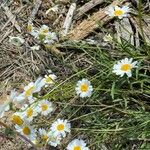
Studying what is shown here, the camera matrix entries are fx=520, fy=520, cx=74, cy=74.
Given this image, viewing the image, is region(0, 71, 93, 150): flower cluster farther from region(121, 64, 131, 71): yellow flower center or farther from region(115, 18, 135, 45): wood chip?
region(115, 18, 135, 45): wood chip

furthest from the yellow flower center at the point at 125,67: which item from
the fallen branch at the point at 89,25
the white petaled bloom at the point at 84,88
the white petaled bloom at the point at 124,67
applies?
the fallen branch at the point at 89,25

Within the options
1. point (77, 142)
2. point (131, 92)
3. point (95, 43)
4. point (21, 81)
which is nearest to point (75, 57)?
point (95, 43)

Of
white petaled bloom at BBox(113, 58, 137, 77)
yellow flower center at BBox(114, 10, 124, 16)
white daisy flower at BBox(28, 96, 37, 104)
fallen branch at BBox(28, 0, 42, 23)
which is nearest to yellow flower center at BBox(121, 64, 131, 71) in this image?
white petaled bloom at BBox(113, 58, 137, 77)

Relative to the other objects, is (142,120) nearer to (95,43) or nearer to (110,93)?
(110,93)

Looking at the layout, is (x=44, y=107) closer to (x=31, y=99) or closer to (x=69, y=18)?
(x=31, y=99)

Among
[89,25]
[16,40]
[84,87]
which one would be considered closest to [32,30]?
[16,40]
